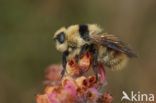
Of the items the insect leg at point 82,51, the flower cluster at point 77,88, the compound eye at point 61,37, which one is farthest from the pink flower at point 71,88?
the compound eye at point 61,37

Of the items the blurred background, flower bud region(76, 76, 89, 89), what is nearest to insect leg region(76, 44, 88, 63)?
flower bud region(76, 76, 89, 89)

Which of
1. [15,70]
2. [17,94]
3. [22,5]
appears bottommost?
[17,94]

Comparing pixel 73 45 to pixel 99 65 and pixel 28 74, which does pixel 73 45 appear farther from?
pixel 28 74

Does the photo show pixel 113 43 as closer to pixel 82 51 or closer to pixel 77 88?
pixel 82 51

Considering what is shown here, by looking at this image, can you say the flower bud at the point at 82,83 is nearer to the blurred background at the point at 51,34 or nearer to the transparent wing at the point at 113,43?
the transparent wing at the point at 113,43

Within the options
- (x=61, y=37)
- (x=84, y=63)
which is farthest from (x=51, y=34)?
(x=84, y=63)

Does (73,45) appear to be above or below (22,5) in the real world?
below

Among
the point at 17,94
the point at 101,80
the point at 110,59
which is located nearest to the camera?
the point at 101,80

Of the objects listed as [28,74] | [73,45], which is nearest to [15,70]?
[28,74]
